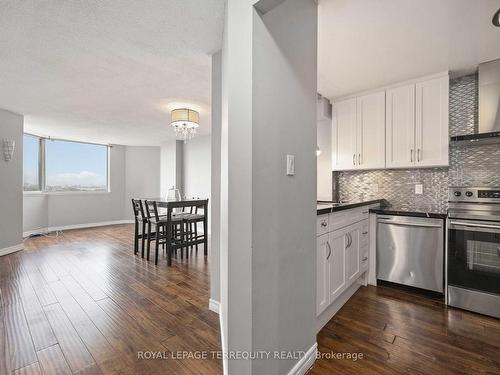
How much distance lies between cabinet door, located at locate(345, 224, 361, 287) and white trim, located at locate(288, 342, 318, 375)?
2.75 ft

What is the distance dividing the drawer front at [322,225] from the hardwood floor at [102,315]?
3.61ft

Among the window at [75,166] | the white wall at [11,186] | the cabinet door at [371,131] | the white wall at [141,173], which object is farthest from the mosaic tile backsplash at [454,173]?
the window at [75,166]

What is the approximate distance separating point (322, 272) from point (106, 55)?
2.66 meters

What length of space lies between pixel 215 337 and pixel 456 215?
2.41 m

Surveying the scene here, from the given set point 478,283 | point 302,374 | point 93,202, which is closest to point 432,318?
point 478,283

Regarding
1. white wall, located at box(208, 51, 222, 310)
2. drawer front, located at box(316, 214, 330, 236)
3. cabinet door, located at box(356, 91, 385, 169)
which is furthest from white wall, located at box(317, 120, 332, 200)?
white wall, located at box(208, 51, 222, 310)

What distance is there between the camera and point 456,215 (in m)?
2.22

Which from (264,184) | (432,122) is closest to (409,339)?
(264,184)

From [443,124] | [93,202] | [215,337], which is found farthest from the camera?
[93,202]

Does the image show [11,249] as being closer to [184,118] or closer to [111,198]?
[111,198]

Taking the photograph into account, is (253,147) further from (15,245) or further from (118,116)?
(15,245)

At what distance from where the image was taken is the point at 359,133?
3.04 meters

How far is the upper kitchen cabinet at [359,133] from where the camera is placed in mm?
2886

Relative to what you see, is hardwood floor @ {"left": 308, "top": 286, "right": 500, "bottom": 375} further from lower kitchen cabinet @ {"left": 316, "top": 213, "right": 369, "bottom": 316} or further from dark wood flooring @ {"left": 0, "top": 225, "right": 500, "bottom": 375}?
lower kitchen cabinet @ {"left": 316, "top": 213, "right": 369, "bottom": 316}
